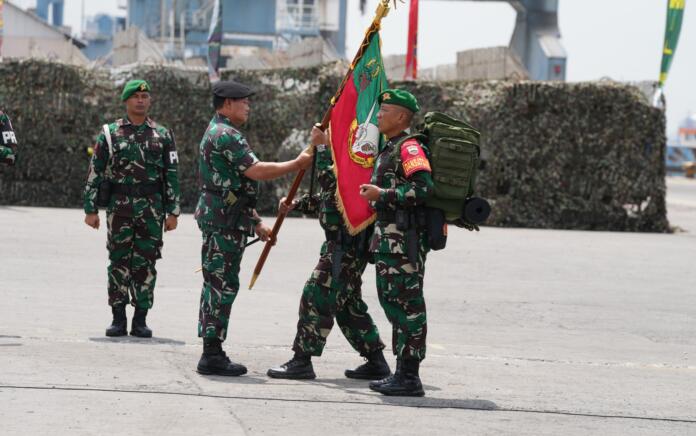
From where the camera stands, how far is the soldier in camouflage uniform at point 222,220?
812 cm

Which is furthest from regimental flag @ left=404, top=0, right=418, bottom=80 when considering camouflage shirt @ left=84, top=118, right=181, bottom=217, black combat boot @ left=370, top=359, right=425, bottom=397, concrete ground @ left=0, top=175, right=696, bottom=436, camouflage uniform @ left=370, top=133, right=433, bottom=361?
black combat boot @ left=370, top=359, right=425, bottom=397

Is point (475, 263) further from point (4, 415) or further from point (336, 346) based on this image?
point (4, 415)

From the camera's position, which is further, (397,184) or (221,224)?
(221,224)

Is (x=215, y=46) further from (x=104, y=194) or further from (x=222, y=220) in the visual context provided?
(x=222, y=220)

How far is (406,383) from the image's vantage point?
25.4 ft

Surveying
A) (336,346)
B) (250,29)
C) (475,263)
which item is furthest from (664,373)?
(250,29)

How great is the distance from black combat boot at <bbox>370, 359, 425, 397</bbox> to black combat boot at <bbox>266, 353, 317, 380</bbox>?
24.4 inches

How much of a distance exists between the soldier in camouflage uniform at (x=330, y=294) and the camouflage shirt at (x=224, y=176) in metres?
0.29

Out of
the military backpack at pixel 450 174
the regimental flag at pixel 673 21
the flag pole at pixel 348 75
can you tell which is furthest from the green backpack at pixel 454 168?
the regimental flag at pixel 673 21

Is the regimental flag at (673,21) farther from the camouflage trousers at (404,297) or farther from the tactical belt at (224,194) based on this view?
the camouflage trousers at (404,297)

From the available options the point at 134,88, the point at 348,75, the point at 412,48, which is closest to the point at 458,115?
the point at 412,48

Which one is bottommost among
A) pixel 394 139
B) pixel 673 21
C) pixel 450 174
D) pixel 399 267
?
pixel 399 267

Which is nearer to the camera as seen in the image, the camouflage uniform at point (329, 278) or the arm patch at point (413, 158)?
the arm patch at point (413, 158)

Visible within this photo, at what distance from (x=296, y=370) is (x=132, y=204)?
219 cm
